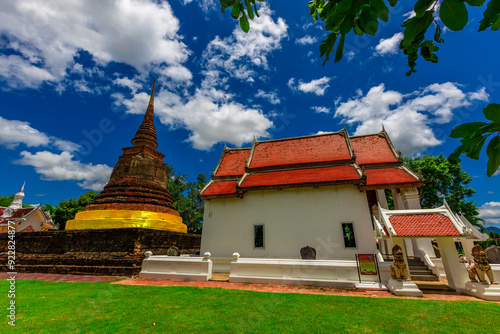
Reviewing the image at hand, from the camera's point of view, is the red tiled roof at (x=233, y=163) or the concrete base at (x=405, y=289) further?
the red tiled roof at (x=233, y=163)

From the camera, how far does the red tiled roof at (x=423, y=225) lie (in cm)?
698

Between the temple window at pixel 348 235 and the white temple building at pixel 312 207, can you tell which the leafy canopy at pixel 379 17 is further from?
the temple window at pixel 348 235

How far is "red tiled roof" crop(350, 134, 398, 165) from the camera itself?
1316cm

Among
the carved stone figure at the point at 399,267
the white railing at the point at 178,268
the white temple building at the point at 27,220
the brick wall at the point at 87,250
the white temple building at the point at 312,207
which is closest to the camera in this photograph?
the carved stone figure at the point at 399,267

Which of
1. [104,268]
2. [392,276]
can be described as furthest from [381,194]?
[104,268]

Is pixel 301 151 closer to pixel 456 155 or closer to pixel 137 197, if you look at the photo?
pixel 137 197

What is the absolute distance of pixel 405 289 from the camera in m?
6.41

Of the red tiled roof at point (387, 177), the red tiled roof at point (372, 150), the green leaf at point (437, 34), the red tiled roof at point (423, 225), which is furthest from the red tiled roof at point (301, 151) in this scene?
the green leaf at point (437, 34)

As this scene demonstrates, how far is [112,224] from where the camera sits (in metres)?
11.2

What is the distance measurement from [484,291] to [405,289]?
1.96m

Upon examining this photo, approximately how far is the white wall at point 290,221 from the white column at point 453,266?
3.00m

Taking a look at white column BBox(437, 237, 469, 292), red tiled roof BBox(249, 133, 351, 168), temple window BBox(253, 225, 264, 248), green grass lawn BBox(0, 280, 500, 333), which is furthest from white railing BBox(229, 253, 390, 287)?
red tiled roof BBox(249, 133, 351, 168)

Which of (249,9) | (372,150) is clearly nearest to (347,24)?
(249,9)

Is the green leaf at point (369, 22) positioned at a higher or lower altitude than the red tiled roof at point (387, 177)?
lower
